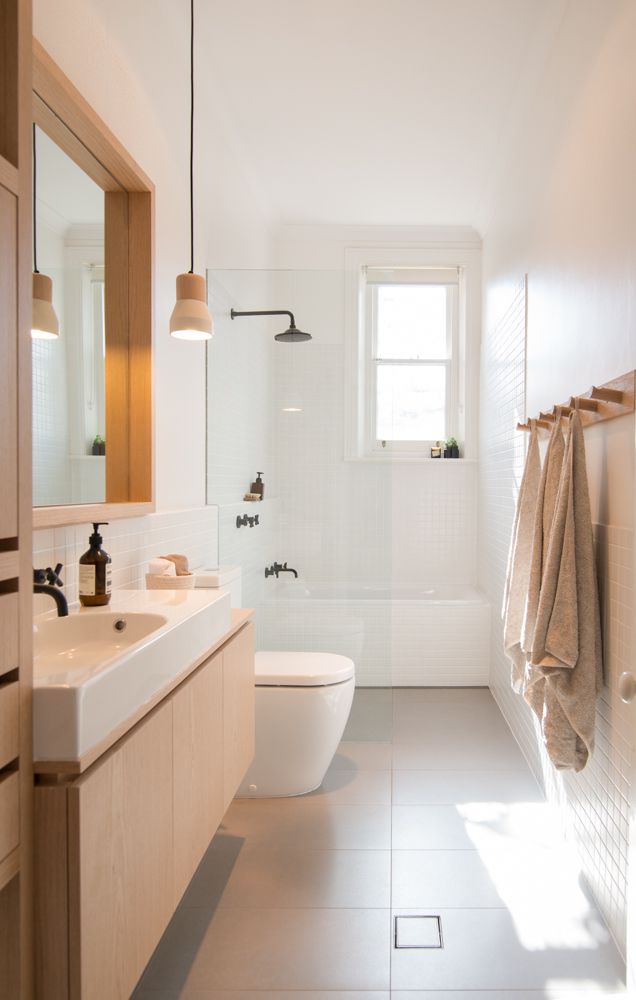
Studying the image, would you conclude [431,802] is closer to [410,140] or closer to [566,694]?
[566,694]

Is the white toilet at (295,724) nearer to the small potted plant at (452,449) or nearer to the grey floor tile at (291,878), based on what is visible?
the grey floor tile at (291,878)

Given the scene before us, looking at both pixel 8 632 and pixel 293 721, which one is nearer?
pixel 8 632

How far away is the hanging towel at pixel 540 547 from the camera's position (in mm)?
2049

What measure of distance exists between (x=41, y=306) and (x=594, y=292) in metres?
1.49

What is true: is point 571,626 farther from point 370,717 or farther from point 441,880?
point 370,717

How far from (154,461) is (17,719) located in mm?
1362

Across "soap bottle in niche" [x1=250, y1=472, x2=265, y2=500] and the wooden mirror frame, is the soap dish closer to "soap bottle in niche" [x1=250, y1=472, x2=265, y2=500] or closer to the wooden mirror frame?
the wooden mirror frame

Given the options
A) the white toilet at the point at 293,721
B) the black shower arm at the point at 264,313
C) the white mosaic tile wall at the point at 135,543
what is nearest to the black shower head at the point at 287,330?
the black shower arm at the point at 264,313

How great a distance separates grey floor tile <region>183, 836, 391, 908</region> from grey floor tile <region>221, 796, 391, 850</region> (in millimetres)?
60

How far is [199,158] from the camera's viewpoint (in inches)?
113

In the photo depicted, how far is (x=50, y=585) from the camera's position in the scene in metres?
1.39

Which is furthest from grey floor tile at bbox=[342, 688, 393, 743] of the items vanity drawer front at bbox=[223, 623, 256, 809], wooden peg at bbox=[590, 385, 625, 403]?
wooden peg at bbox=[590, 385, 625, 403]

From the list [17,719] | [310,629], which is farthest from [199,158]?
[17,719]

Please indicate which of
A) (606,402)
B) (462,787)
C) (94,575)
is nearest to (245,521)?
→ (462,787)
